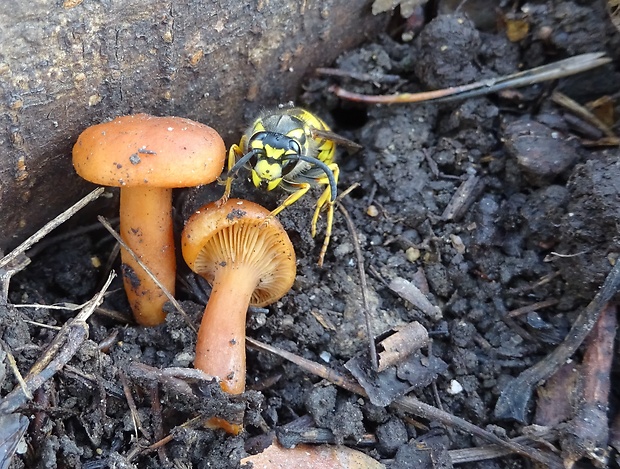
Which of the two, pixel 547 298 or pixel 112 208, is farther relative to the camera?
pixel 112 208

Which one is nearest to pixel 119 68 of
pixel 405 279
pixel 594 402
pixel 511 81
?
pixel 405 279

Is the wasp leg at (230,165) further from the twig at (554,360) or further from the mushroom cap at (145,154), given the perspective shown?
the twig at (554,360)

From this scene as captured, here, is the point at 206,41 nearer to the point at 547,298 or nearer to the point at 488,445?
the point at 547,298

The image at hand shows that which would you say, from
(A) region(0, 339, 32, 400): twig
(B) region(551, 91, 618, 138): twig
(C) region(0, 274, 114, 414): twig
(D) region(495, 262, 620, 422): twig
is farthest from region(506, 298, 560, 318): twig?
(A) region(0, 339, 32, 400): twig

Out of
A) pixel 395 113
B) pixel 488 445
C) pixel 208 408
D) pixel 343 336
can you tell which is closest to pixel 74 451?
pixel 208 408

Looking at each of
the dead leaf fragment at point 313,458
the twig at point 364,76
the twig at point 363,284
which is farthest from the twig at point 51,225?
the twig at point 364,76

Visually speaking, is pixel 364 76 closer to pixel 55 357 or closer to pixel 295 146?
pixel 295 146

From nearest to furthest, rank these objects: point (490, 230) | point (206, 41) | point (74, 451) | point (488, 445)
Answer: point (74, 451)
point (488, 445)
point (206, 41)
point (490, 230)

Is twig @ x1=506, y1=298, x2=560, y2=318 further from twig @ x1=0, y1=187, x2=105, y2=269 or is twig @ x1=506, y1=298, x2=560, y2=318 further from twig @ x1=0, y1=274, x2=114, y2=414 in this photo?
twig @ x1=0, y1=187, x2=105, y2=269
